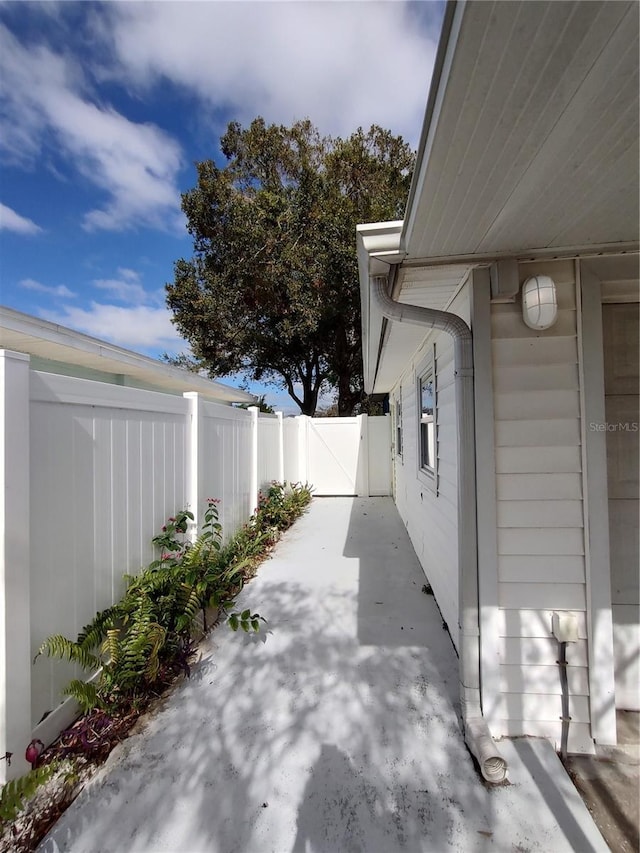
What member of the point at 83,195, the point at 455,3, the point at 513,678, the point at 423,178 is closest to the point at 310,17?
the point at 423,178

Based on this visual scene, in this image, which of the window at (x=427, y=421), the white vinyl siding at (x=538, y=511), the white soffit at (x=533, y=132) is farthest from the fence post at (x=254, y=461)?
the white soffit at (x=533, y=132)

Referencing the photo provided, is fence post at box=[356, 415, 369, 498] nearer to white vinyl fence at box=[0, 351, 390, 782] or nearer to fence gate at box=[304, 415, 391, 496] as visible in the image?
fence gate at box=[304, 415, 391, 496]

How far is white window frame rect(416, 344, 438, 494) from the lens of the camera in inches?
132

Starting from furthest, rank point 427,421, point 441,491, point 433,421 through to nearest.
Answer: point 427,421
point 433,421
point 441,491

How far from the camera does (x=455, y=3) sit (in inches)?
31.8

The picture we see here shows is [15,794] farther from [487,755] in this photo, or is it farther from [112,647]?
[487,755]

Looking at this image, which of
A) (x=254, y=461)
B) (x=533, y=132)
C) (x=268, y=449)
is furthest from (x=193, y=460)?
(x=533, y=132)

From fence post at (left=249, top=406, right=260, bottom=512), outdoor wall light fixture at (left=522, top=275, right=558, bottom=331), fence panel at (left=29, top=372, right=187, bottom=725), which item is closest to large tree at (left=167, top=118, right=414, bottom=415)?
fence post at (left=249, top=406, right=260, bottom=512)

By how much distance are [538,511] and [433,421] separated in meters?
1.63

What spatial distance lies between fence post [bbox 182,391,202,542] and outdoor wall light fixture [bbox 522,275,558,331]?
2632mm

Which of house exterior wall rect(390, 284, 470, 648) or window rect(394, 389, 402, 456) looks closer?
house exterior wall rect(390, 284, 470, 648)

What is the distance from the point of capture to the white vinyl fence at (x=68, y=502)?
1589mm

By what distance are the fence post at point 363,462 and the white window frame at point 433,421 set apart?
14.4ft

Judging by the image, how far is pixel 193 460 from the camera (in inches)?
134
